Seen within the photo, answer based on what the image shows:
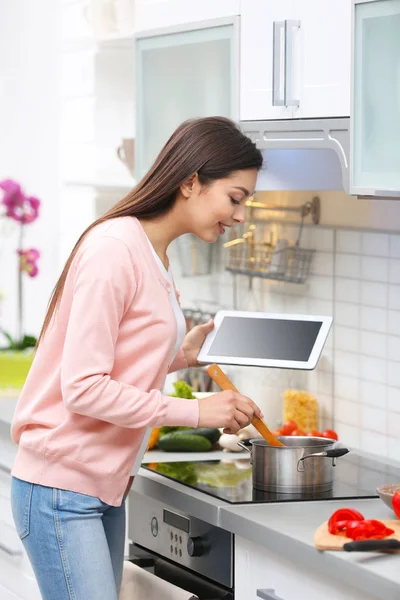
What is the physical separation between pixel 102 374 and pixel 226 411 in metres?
0.26

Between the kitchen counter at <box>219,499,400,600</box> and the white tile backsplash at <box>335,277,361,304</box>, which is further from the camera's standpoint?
the white tile backsplash at <box>335,277,361,304</box>

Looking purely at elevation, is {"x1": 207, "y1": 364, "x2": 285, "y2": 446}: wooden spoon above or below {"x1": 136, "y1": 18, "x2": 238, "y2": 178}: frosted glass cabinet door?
below

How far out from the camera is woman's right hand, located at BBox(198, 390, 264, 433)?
196 cm

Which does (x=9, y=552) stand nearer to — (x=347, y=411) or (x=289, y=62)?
(x=347, y=411)

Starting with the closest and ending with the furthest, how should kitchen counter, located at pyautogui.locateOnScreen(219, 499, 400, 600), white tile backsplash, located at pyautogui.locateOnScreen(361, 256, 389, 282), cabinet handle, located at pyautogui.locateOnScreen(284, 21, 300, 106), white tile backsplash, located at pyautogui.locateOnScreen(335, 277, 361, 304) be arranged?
1. kitchen counter, located at pyautogui.locateOnScreen(219, 499, 400, 600)
2. cabinet handle, located at pyautogui.locateOnScreen(284, 21, 300, 106)
3. white tile backsplash, located at pyautogui.locateOnScreen(361, 256, 389, 282)
4. white tile backsplash, located at pyautogui.locateOnScreen(335, 277, 361, 304)

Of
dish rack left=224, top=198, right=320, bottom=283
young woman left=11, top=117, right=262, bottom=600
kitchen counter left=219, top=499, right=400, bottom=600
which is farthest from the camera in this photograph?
dish rack left=224, top=198, right=320, bottom=283

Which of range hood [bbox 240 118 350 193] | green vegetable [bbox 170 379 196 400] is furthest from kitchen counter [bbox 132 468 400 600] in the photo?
range hood [bbox 240 118 350 193]

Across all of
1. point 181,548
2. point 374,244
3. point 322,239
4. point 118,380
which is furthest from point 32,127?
point 118,380

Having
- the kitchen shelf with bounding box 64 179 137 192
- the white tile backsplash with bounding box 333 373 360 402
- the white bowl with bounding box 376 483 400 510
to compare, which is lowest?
the white bowl with bounding box 376 483 400 510

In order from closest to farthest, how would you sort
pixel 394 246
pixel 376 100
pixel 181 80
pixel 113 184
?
pixel 376 100 → pixel 394 246 → pixel 181 80 → pixel 113 184

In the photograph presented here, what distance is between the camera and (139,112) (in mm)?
2920

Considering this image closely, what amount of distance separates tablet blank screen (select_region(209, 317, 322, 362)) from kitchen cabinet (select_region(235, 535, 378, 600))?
44 centimetres

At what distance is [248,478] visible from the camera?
7.74 feet

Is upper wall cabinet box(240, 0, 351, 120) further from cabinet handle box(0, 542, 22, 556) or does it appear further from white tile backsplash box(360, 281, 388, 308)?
cabinet handle box(0, 542, 22, 556)
